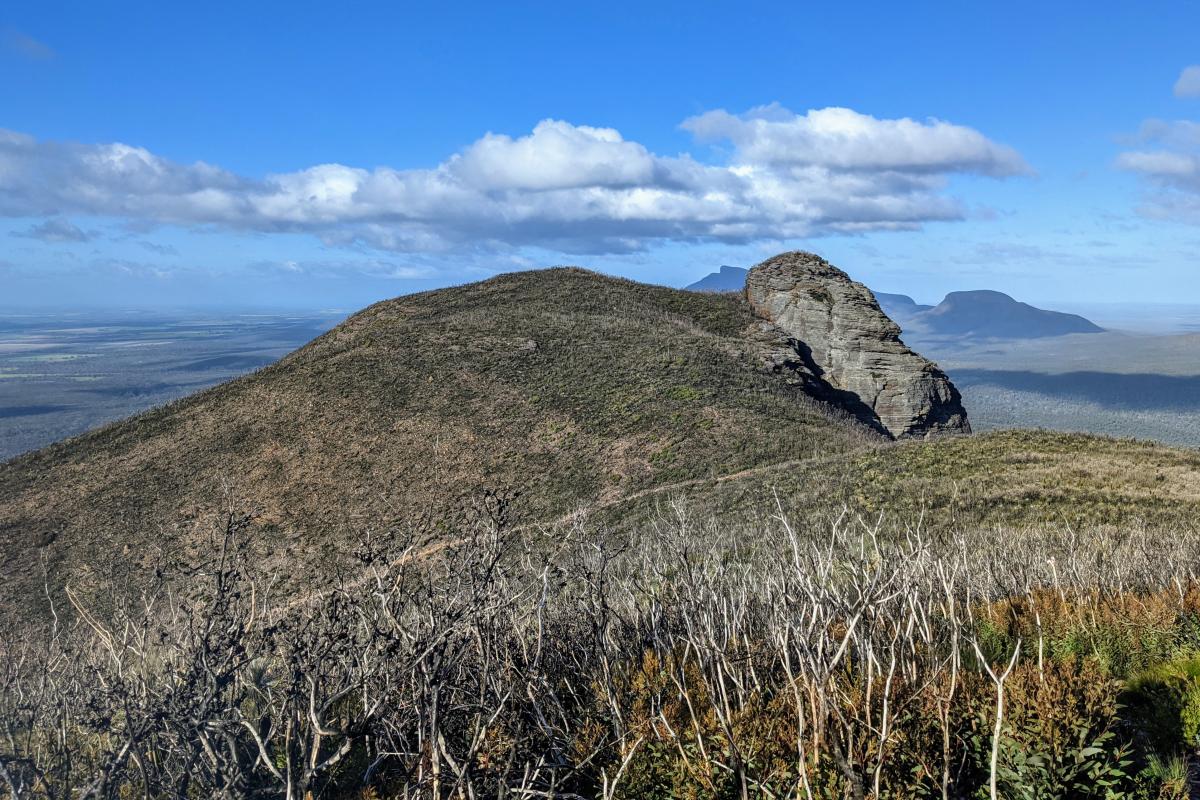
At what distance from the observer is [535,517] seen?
97.5 ft

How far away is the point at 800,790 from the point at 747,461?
26903mm

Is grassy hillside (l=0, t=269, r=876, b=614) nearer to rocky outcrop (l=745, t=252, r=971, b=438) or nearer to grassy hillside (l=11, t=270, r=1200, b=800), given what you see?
grassy hillside (l=11, t=270, r=1200, b=800)

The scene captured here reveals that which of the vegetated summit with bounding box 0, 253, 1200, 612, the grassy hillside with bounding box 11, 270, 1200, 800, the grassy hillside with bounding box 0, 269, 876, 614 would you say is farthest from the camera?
the grassy hillside with bounding box 0, 269, 876, 614

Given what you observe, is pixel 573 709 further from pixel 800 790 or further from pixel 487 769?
pixel 800 790

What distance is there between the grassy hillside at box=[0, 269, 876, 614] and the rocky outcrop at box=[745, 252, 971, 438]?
5.15 m

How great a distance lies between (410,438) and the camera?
3672 cm

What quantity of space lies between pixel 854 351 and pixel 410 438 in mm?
27318

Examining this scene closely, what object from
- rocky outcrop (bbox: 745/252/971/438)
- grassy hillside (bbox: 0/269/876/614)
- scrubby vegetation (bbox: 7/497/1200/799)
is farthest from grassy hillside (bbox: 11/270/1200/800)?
rocky outcrop (bbox: 745/252/971/438)

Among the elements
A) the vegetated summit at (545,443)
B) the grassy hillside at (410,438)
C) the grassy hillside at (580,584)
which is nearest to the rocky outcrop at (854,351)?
the vegetated summit at (545,443)

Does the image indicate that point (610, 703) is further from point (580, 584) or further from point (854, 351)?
point (854, 351)

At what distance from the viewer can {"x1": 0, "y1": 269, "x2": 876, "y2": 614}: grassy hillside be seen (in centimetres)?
3153

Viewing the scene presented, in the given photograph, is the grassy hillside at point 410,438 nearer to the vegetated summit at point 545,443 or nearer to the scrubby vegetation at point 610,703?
the vegetated summit at point 545,443

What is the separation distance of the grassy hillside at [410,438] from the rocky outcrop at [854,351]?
5.15 meters

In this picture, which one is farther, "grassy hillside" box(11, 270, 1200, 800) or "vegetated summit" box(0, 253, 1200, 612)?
"vegetated summit" box(0, 253, 1200, 612)
